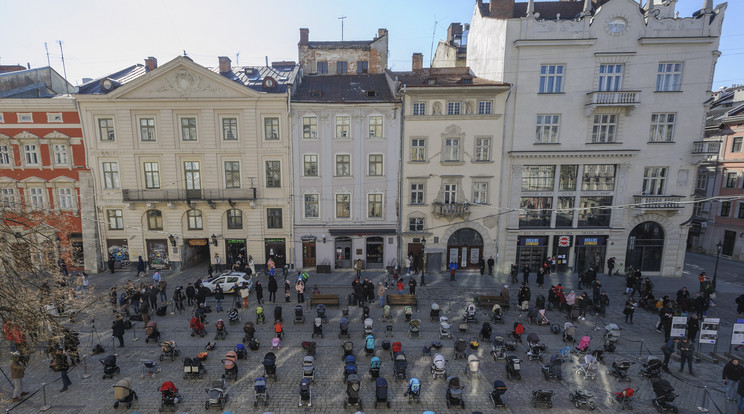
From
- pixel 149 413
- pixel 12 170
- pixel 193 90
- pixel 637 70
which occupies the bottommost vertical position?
pixel 149 413

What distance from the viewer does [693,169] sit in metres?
26.4

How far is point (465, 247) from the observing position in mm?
28250

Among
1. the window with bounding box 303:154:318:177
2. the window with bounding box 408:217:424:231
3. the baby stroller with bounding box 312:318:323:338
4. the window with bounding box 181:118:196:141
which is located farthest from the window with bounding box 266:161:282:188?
the baby stroller with bounding box 312:318:323:338

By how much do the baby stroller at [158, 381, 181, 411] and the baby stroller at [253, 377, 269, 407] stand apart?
274 cm

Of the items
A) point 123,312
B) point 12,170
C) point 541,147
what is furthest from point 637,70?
point 12,170

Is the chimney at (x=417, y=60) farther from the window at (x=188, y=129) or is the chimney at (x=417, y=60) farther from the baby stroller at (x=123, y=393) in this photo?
the baby stroller at (x=123, y=393)

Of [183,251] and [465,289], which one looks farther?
[183,251]

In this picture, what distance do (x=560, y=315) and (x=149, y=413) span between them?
20690mm

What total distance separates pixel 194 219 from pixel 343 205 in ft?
39.3

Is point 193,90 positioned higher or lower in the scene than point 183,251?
higher

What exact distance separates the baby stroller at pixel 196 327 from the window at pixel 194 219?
481 inches

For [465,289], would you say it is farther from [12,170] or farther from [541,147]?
[12,170]

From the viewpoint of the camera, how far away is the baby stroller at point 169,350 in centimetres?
1520

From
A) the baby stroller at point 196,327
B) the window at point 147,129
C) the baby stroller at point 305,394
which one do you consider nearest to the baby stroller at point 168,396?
the baby stroller at point 305,394
